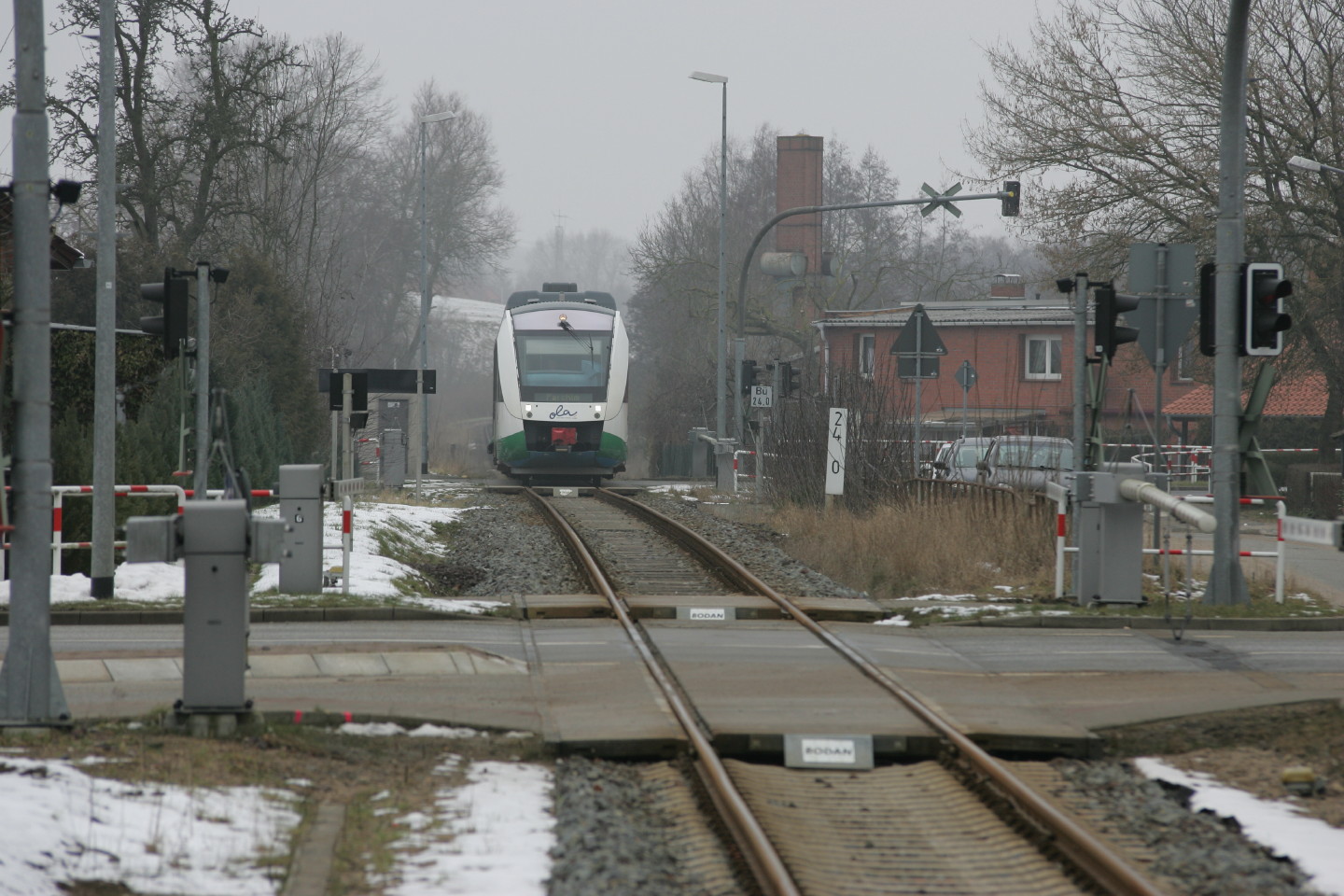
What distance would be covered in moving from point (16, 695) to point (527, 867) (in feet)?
11.0

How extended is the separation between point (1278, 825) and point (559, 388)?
25.9 m

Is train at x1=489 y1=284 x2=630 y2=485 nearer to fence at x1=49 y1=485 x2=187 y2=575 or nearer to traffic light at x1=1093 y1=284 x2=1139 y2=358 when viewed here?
fence at x1=49 y1=485 x2=187 y2=575

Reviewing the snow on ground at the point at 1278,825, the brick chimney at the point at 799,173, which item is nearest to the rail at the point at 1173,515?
the snow on ground at the point at 1278,825

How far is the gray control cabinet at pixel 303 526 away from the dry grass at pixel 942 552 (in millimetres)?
5665

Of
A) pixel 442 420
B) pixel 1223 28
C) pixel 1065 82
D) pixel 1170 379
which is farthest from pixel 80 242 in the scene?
pixel 442 420

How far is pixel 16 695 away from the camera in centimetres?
772

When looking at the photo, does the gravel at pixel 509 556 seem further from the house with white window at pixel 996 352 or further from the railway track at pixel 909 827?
the house with white window at pixel 996 352

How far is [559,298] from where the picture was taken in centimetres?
3459

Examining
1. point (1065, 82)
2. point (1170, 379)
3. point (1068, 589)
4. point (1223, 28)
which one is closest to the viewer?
point (1068, 589)

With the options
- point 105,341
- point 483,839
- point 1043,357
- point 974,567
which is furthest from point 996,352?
point 483,839

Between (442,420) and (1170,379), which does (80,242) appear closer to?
(1170,379)

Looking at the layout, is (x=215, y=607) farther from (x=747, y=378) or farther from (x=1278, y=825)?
(x=747, y=378)

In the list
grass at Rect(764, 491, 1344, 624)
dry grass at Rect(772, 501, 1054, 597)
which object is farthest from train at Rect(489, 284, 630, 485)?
dry grass at Rect(772, 501, 1054, 597)

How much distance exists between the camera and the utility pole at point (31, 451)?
7.71m
